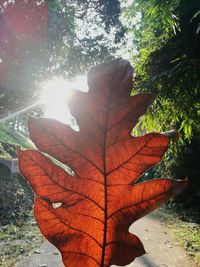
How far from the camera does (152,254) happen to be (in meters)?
5.64

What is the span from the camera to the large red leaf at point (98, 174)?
42cm

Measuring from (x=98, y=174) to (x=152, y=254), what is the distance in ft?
18.7

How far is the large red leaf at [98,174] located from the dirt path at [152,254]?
4.63m

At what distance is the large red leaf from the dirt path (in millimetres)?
4633

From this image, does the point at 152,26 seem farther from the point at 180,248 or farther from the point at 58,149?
the point at 58,149

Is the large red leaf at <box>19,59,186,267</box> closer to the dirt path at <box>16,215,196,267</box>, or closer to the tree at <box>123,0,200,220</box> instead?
the tree at <box>123,0,200,220</box>

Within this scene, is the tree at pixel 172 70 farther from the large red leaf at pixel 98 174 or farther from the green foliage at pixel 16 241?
the large red leaf at pixel 98 174

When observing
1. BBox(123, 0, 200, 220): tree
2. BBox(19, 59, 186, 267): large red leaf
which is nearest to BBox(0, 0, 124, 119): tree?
BBox(123, 0, 200, 220): tree

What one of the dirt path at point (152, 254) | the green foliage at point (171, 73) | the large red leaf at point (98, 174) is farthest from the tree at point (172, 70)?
the large red leaf at point (98, 174)

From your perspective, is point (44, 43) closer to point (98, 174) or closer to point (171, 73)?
point (171, 73)

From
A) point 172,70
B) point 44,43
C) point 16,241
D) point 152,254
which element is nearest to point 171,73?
point 172,70

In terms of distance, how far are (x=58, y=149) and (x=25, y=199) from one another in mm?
8647

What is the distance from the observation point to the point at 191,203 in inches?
409

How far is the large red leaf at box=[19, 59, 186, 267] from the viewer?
417 millimetres
